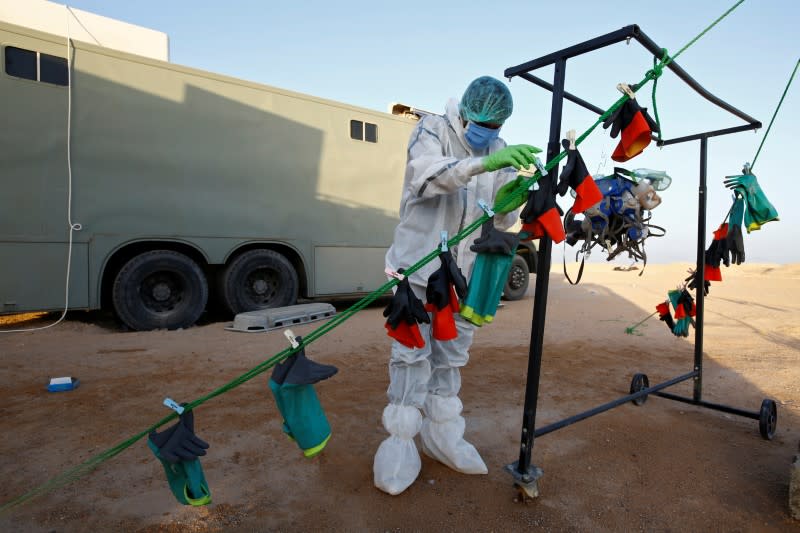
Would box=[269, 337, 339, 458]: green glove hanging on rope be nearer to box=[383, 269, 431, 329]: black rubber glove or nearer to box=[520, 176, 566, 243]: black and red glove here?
box=[383, 269, 431, 329]: black rubber glove

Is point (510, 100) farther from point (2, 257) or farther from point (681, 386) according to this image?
point (2, 257)

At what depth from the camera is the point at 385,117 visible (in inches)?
335

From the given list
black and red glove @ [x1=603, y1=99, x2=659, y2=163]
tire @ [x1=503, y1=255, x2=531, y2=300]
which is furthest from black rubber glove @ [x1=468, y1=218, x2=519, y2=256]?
tire @ [x1=503, y1=255, x2=531, y2=300]

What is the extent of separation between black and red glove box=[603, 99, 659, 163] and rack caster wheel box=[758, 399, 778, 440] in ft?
Answer: 6.54

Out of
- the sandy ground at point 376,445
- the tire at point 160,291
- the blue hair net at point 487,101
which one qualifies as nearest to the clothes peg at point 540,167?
the blue hair net at point 487,101

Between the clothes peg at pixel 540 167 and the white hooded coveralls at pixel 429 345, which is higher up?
the clothes peg at pixel 540 167

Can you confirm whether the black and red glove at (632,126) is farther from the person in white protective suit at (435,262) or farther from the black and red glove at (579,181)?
the person in white protective suit at (435,262)

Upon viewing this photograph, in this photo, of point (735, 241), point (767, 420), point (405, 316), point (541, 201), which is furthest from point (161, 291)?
point (767, 420)

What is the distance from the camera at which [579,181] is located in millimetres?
1980

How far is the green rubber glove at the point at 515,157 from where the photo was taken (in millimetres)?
1844

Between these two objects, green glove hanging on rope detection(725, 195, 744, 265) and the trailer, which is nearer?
green glove hanging on rope detection(725, 195, 744, 265)

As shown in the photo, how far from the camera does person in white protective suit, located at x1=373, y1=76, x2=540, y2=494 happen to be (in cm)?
224

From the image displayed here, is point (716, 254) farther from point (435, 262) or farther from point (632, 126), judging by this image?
point (435, 262)

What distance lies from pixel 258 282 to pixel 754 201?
20.8ft
